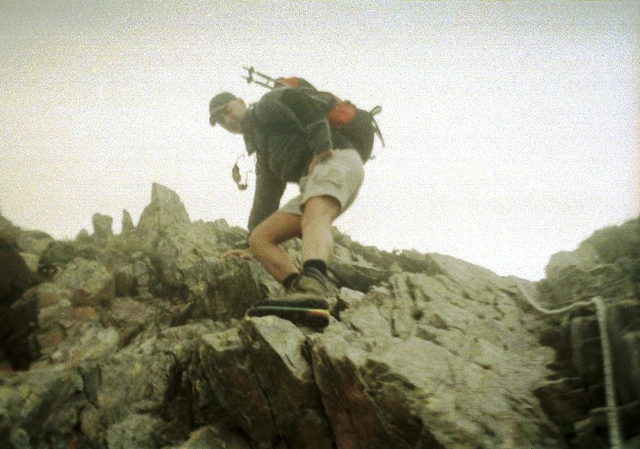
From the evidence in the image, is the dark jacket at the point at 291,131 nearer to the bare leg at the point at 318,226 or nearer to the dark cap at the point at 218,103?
the bare leg at the point at 318,226

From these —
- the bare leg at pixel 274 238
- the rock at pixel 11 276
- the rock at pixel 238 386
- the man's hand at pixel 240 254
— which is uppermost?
the man's hand at pixel 240 254

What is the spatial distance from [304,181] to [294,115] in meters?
0.89

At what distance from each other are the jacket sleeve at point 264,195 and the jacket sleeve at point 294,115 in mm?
1229

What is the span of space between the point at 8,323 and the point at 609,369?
8.79 metres

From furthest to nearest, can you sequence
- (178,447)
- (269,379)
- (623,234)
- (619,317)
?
(623,234) < (178,447) < (269,379) < (619,317)

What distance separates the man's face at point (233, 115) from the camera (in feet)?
17.3

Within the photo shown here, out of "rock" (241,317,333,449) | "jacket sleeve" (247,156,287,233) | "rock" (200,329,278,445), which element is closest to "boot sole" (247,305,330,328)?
"rock" (241,317,333,449)

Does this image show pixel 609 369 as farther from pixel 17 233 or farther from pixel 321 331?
pixel 17 233

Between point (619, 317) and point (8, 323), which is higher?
point (619, 317)

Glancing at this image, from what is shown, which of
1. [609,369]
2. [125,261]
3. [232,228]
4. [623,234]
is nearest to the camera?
[609,369]

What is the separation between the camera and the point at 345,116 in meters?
4.51

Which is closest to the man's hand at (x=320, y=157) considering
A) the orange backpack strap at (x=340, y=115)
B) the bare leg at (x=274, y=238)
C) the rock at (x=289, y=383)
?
the orange backpack strap at (x=340, y=115)

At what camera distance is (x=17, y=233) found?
440 inches

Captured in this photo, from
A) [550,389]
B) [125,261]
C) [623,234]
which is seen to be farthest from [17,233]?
[623,234]
